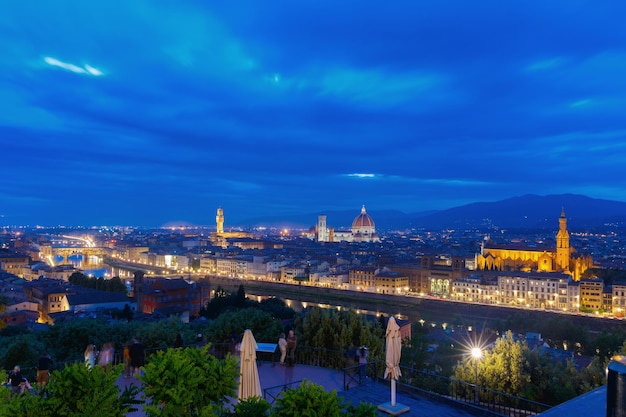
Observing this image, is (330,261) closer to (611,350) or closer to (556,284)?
(556,284)

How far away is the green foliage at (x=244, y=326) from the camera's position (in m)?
11.2

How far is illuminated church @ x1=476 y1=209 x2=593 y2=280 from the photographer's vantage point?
5156 cm

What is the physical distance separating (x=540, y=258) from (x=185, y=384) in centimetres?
5634

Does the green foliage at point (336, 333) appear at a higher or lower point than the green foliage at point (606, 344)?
higher

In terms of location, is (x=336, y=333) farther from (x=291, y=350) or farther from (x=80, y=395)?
(x=80, y=395)

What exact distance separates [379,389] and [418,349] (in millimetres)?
10370

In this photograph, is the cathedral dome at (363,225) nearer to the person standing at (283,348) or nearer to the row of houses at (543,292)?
the row of houses at (543,292)

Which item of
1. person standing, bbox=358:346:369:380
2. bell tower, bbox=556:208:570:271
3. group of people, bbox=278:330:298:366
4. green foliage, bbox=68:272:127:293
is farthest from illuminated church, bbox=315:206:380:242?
person standing, bbox=358:346:369:380

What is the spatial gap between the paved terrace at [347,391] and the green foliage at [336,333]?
172 centimetres

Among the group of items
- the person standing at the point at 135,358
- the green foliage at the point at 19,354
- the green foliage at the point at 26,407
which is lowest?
the green foliage at the point at 19,354

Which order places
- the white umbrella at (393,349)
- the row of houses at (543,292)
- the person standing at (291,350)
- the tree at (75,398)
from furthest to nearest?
the row of houses at (543,292), the person standing at (291,350), the white umbrella at (393,349), the tree at (75,398)

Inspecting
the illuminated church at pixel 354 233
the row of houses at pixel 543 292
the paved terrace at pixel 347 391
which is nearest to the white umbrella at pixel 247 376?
the paved terrace at pixel 347 391

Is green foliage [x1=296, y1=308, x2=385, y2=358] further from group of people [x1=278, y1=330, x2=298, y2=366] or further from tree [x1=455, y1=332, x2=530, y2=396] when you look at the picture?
tree [x1=455, y1=332, x2=530, y2=396]

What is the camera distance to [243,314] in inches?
460
